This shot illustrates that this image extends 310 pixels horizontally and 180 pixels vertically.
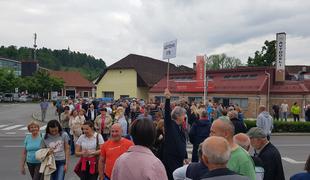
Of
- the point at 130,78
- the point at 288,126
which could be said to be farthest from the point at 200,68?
the point at 130,78

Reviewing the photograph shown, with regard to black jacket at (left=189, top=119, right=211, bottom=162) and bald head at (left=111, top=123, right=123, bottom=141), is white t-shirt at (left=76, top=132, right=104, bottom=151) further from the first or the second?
black jacket at (left=189, top=119, right=211, bottom=162)

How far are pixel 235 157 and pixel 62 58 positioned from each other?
18762 centimetres

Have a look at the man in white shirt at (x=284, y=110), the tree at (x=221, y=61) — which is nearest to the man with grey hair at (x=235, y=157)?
the man in white shirt at (x=284, y=110)

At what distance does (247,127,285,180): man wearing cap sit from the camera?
209 inches

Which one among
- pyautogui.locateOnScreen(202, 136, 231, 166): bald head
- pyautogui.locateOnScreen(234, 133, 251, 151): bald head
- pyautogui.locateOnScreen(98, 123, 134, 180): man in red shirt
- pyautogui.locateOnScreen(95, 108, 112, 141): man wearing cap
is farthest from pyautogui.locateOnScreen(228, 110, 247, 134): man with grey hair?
pyautogui.locateOnScreen(202, 136, 231, 166): bald head

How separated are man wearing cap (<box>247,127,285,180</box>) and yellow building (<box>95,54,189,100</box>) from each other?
54.1m

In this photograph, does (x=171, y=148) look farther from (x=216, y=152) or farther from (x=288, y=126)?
(x=288, y=126)

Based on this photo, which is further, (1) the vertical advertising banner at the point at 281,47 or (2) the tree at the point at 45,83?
(2) the tree at the point at 45,83

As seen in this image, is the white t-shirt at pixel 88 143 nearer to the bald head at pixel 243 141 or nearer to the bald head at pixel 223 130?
the bald head at pixel 243 141

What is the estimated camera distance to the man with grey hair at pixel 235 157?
14.3 ft

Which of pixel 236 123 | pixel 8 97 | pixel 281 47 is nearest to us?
pixel 236 123

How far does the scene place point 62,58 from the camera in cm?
18688

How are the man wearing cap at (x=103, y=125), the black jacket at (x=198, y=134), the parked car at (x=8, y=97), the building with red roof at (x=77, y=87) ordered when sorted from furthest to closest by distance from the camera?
the building with red roof at (x=77, y=87) → the parked car at (x=8, y=97) → the man wearing cap at (x=103, y=125) → the black jacket at (x=198, y=134)

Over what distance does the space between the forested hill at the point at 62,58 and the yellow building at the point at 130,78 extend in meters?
113
